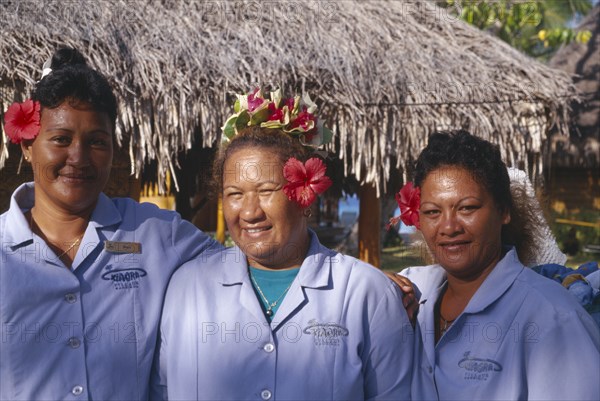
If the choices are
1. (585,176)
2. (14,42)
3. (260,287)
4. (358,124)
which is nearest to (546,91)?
(358,124)

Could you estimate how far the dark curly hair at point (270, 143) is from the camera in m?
2.43

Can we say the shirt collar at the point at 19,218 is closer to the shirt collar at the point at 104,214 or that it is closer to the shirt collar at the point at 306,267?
the shirt collar at the point at 104,214

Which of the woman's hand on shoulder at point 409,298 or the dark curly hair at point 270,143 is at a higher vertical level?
the dark curly hair at point 270,143

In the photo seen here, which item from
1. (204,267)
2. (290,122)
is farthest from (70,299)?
(290,122)

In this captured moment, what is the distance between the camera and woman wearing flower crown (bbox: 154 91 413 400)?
221 centimetres

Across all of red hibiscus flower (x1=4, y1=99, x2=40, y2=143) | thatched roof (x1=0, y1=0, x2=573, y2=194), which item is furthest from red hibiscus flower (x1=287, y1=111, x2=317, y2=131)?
thatched roof (x1=0, y1=0, x2=573, y2=194)

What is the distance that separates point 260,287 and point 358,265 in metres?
0.35

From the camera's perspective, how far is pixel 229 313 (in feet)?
7.55

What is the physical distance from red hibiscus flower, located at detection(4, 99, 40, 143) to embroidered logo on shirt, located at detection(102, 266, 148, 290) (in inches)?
21.1

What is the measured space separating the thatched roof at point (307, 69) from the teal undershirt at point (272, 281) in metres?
3.16

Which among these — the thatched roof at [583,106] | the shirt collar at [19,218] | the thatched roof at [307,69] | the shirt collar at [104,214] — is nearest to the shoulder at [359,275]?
the shirt collar at [104,214]

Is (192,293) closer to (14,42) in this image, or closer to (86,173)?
(86,173)

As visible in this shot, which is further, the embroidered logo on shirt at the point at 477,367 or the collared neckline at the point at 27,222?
the collared neckline at the point at 27,222

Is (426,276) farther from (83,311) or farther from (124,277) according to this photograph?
(83,311)
